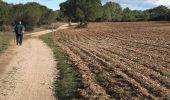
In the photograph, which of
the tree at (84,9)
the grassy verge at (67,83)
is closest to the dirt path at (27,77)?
the grassy verge at (67,83)

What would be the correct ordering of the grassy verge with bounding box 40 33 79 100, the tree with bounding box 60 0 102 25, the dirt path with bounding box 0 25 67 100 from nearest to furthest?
the grassy verge with bounding box 40 33 79 100 < the dirt path with bounding box 0 25 67 100 < the tree with bounding box 60 0 102 25

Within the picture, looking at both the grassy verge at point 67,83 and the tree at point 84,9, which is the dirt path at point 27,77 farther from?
the tree at point 84,9

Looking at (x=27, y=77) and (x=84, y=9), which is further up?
(x=27, y=77)

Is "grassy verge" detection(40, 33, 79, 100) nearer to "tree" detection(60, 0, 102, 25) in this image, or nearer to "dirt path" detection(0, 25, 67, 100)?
"dirt path" detection(0, 25, 67, 100)

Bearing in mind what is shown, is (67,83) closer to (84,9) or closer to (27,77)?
(27,77)

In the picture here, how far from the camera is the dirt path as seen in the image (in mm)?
13614

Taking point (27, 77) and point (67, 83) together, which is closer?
point (67, 83)

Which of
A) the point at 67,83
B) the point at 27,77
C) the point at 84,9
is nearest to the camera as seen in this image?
the point at 67,83

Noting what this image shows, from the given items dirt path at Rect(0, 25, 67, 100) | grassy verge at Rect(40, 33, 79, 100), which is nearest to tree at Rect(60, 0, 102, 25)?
dirt path at Rect(0, 25, 67, 100)

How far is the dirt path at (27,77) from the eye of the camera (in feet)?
44.7

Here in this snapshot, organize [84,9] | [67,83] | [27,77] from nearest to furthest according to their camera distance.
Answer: [67,83] < [27,77] < [84,9]

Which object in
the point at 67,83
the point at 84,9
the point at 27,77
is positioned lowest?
the point at 84,9

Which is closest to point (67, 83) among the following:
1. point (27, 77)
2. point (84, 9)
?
point (27, 77)

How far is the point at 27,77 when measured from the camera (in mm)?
17062
